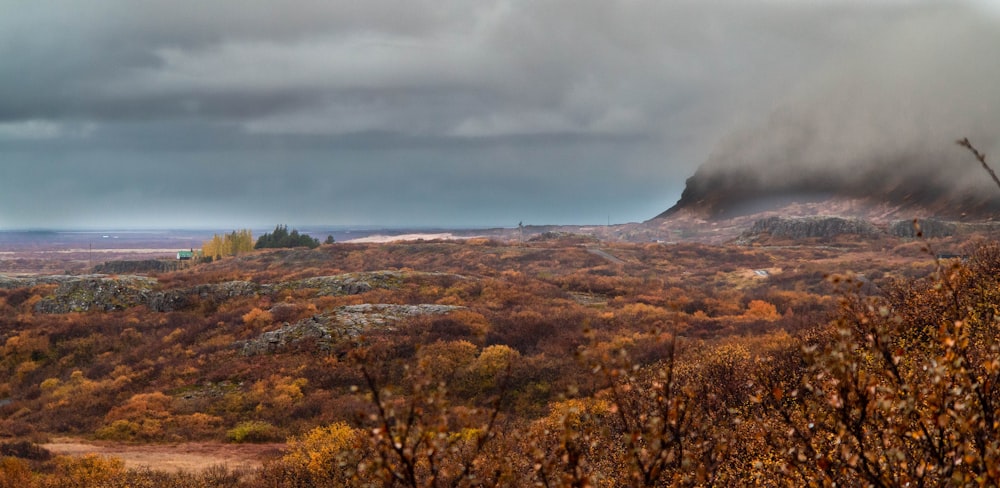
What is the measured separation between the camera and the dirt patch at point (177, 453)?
28.3 meters

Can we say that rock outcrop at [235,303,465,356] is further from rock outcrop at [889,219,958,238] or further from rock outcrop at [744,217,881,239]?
rock outcrop at [889,219,958,238]

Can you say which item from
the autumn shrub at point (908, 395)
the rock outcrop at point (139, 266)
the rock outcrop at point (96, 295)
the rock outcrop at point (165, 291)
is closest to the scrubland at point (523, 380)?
the autumn shrub at point (908, 395)

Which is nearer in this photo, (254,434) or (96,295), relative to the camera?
(254,434)

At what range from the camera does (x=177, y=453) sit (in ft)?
102

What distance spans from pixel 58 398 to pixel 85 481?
74.6 ft

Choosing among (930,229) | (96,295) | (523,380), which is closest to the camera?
(523,380)

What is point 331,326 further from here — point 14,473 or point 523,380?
point 14,473

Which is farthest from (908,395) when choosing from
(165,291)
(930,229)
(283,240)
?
(930,229)

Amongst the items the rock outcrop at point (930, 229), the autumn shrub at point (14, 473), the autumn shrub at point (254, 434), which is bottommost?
the autumn shrub at point (254, 434)

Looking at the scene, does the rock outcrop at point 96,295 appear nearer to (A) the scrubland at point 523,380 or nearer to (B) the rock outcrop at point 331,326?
(A) the scrubland at point 523,380

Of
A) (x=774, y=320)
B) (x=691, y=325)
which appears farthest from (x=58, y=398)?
(x=774, y=320)

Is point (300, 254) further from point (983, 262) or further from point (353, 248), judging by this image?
point (983, 262)

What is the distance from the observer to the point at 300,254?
124125mm

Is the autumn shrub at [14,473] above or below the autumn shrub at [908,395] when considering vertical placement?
below
